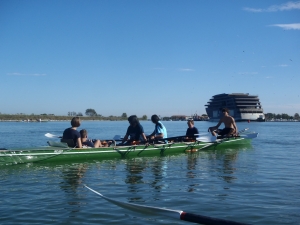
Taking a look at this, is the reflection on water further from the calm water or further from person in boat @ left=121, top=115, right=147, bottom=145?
person in boat @ left=121, top=115, right=147, bottom=145

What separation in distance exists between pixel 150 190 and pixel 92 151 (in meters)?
5.94

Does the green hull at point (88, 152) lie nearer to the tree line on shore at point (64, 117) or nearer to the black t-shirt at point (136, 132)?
the black t-shirt at point (136, 132)

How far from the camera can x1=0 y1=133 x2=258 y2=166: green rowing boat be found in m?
13.7

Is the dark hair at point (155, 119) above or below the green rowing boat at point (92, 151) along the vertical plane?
above

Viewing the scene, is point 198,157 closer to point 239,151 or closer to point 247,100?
point 239,151

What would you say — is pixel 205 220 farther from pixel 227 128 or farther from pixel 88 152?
pixel 227 128

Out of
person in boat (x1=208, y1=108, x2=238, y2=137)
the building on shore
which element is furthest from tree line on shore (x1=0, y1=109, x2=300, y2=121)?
person in boat (x1=208, y1=108, x2=238, y2=137)

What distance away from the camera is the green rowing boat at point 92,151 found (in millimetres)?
13705

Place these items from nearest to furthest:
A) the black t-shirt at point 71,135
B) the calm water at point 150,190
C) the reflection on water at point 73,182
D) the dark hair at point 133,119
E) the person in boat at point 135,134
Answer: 1. the calm water at point 150,190
2. the reflection on water at point 73,182
3. the black t-shirt at point 71,135
4. the dark hair at point 133,119
5. the person in boat at point 135,134

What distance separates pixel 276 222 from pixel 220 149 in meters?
13.6

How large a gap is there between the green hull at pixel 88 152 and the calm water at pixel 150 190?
12.5 inches

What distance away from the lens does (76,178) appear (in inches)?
457

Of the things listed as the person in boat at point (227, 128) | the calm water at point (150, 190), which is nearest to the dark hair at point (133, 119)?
the calm water at point (150, 190)

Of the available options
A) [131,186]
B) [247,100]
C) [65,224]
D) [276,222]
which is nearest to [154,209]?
[65,224]
